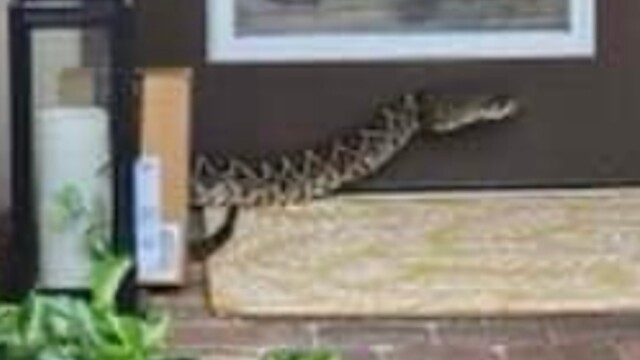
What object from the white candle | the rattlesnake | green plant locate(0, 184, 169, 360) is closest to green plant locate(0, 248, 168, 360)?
green plant locate(0, 184, 169, 360)

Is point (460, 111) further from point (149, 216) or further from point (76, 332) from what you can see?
point (76, 332)

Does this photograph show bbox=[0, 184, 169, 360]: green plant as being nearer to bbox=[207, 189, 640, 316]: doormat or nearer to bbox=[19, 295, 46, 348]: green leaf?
bbox=[19, 295, 46, 348]: green leaf

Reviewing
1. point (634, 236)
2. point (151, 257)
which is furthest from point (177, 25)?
point (634, 236)

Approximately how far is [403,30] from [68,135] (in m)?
1.59

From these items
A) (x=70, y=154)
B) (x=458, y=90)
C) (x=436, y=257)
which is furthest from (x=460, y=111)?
(x=70, y=154)

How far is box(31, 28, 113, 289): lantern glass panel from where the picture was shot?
376 cm

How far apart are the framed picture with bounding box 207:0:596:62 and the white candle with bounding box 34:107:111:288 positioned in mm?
1270

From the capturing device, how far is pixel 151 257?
164 inches

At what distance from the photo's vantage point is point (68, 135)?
3791mm

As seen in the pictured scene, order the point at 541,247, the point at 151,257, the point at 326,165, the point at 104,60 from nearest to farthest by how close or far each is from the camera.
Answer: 1. the point at 104,60
2. the point at 151,257
3. the point at 541,247
4. the point at 326,165

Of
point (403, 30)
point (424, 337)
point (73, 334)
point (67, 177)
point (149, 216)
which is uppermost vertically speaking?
point (403, 30)

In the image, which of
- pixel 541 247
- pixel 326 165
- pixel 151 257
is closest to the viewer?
pixel 151 257

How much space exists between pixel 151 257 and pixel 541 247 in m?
1.02

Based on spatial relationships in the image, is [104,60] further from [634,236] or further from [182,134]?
[634,236]
